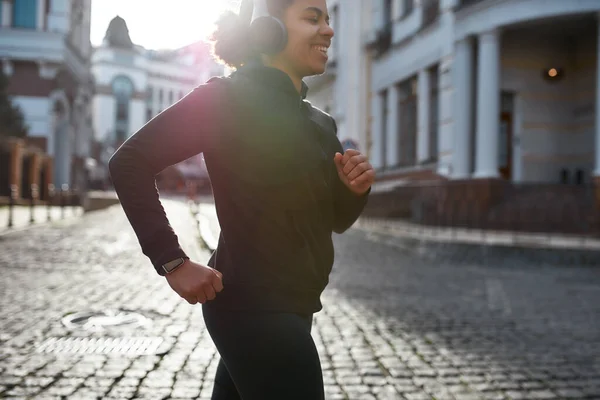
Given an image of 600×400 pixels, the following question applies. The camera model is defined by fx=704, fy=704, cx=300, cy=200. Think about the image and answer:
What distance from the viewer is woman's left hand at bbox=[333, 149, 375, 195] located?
1942 mm

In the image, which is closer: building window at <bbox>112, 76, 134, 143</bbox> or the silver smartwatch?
the silver smartwatch

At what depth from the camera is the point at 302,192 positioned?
1885 mm

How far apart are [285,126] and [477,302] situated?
20.5 feet

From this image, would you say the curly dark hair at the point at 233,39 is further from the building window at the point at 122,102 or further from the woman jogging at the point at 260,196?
the building window at the point at 122,102

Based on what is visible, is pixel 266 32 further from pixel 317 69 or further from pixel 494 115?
pixel 494 115

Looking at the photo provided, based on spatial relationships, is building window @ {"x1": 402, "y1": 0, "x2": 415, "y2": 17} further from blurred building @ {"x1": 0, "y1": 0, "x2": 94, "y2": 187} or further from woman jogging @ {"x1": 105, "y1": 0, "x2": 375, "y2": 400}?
woman jogging @ {"x1": 105, "y1": 0, "x2": 375, "y2": 400}

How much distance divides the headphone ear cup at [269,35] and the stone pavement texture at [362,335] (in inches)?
101

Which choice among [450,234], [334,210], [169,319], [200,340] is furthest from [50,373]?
[450,234]

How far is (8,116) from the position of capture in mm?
34188

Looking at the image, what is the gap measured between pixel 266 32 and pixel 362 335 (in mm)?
4144

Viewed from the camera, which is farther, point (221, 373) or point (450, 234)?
point (450, 234)

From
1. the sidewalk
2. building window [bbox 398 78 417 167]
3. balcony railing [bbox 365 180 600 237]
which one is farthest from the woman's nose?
building window [bbox 398 78 417 167]

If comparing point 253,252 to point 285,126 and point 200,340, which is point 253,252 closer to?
point 285,126

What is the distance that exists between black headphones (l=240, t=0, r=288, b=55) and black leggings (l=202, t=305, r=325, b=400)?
72 centimetres
